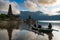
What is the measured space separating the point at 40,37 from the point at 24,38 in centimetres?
18

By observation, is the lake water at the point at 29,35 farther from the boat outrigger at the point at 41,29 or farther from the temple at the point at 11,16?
the temple at the point at 11,16

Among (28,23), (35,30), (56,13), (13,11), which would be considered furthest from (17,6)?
(56,13)

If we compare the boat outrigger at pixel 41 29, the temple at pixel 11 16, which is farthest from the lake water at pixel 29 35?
the temple at pixel 11 16

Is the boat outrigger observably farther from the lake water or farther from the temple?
the temple

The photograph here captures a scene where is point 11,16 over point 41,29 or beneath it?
over

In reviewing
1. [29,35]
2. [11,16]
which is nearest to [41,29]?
A: [29,35]

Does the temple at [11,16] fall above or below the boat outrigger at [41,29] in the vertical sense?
above

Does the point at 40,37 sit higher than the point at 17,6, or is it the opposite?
the point at 17,6

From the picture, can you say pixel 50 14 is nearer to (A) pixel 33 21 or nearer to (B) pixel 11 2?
(A) pixel 33 21

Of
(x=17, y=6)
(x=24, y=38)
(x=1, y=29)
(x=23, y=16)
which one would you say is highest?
(x=17, y=6)

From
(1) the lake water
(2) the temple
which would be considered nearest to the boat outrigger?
(1) the lake water

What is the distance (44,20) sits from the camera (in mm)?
1664

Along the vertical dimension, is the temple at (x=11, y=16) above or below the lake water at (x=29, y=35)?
above

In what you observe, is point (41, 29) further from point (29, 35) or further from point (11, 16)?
point (11, 16)
